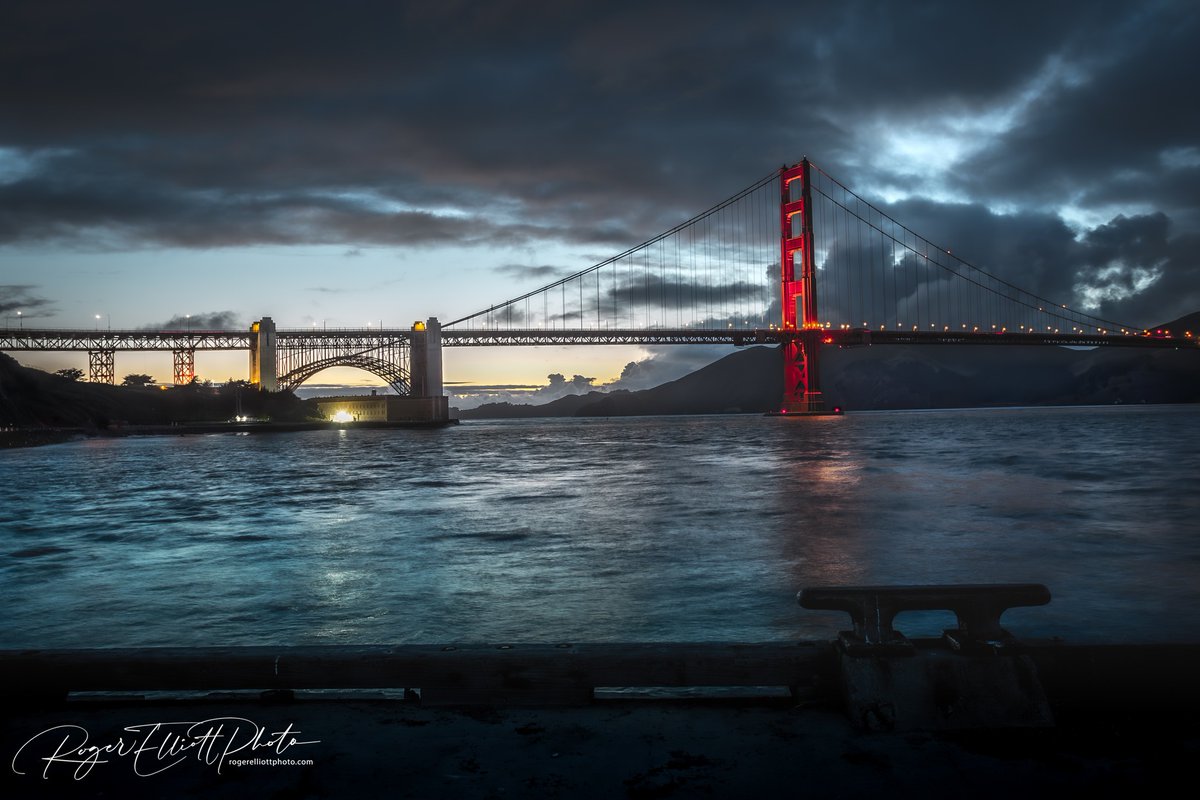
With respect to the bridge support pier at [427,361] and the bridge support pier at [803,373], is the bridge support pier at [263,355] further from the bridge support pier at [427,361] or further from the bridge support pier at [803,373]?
the bridge support pier at [803,373]

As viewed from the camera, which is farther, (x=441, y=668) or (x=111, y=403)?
(x=111, y=403)

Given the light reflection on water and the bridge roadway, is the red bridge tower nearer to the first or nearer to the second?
the bridge roadway

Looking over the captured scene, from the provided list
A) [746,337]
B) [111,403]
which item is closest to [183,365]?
[111,403]

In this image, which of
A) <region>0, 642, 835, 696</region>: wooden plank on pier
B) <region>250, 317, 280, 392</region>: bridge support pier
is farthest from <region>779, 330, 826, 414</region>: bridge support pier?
<region>0, 642, 835, 696</region>: wooden plank on pier

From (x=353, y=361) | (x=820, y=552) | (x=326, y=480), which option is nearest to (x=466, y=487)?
(x=326, y=480)

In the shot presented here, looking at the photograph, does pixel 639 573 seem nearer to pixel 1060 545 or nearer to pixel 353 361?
pixel 1060 545

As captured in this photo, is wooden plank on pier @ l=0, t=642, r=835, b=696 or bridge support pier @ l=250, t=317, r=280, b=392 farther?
bridge support pier @ l=250, t=317, r=280, b=392

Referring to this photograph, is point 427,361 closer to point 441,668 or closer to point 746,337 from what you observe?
point 746,337
